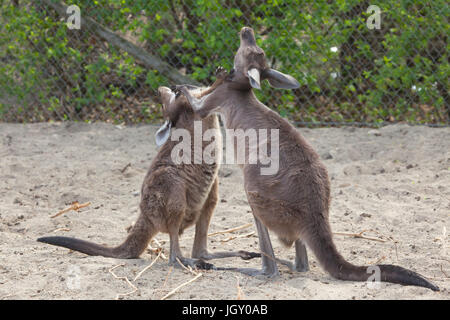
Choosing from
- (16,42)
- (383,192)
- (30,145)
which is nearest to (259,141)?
(383,192)

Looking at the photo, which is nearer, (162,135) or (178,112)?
(162,135)

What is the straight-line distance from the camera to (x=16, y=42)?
814cm

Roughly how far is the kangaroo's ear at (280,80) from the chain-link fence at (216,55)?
275cm

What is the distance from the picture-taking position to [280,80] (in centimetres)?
437

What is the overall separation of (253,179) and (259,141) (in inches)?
11.8

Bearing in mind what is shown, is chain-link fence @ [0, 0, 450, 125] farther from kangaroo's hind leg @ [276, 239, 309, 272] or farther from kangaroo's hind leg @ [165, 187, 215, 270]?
kangaroo's hind leg @ [276, 239, 309, 272]

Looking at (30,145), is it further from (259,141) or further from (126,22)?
(259,141)

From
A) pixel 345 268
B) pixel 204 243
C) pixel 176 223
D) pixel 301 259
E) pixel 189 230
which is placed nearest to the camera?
pixel 345 268

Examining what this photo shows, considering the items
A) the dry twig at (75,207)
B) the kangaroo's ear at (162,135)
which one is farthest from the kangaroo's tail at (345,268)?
the dry twig at (75,207)

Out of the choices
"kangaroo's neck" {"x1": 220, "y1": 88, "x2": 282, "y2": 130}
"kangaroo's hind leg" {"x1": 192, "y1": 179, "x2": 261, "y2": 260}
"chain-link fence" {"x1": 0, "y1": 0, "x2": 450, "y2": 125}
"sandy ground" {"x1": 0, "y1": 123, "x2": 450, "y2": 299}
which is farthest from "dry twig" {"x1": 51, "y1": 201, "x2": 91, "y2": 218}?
"chain-link fence" {"x1": 0, "y1": 0, "x2": 450, "y2": 125}

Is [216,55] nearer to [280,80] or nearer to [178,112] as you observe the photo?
[178,112]

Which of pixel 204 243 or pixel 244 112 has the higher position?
pixel 244 112

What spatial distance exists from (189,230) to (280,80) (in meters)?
1.55

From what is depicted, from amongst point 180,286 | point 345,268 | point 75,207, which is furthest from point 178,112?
point 345,268
